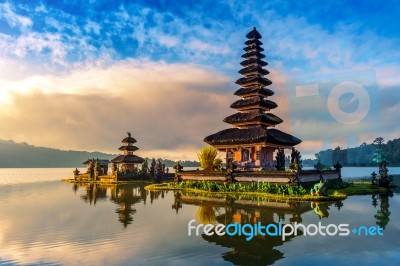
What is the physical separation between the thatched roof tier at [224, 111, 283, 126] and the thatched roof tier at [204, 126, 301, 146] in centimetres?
80

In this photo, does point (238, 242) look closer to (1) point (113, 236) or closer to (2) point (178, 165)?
(1) point (113, 236)

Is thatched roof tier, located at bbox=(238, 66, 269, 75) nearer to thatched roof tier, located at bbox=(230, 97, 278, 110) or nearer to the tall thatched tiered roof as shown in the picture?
the tall thatched tiered roof

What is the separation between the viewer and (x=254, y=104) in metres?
40.3

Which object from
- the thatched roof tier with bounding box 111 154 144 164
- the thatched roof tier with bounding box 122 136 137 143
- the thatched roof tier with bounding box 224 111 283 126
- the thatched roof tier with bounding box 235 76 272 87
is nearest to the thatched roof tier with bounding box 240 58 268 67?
the thatched roof tier with bounding box 235 76 272 87

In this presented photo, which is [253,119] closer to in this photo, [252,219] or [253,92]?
[253,92]

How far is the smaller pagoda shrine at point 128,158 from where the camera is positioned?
197ft

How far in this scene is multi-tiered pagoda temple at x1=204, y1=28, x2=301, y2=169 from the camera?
37.1m

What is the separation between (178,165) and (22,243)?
2653cm

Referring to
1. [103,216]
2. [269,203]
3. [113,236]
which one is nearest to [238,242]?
[113,236]

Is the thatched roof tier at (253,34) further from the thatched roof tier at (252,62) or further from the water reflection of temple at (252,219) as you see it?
the water reflection of temple at (252,219)

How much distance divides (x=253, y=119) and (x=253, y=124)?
95cm

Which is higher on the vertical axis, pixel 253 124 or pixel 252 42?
pixel 252 42

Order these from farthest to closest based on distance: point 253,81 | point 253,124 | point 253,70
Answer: point 253,70, point 253,81, point 253,124

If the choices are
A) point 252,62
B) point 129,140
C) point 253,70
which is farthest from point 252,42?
point 129,140
